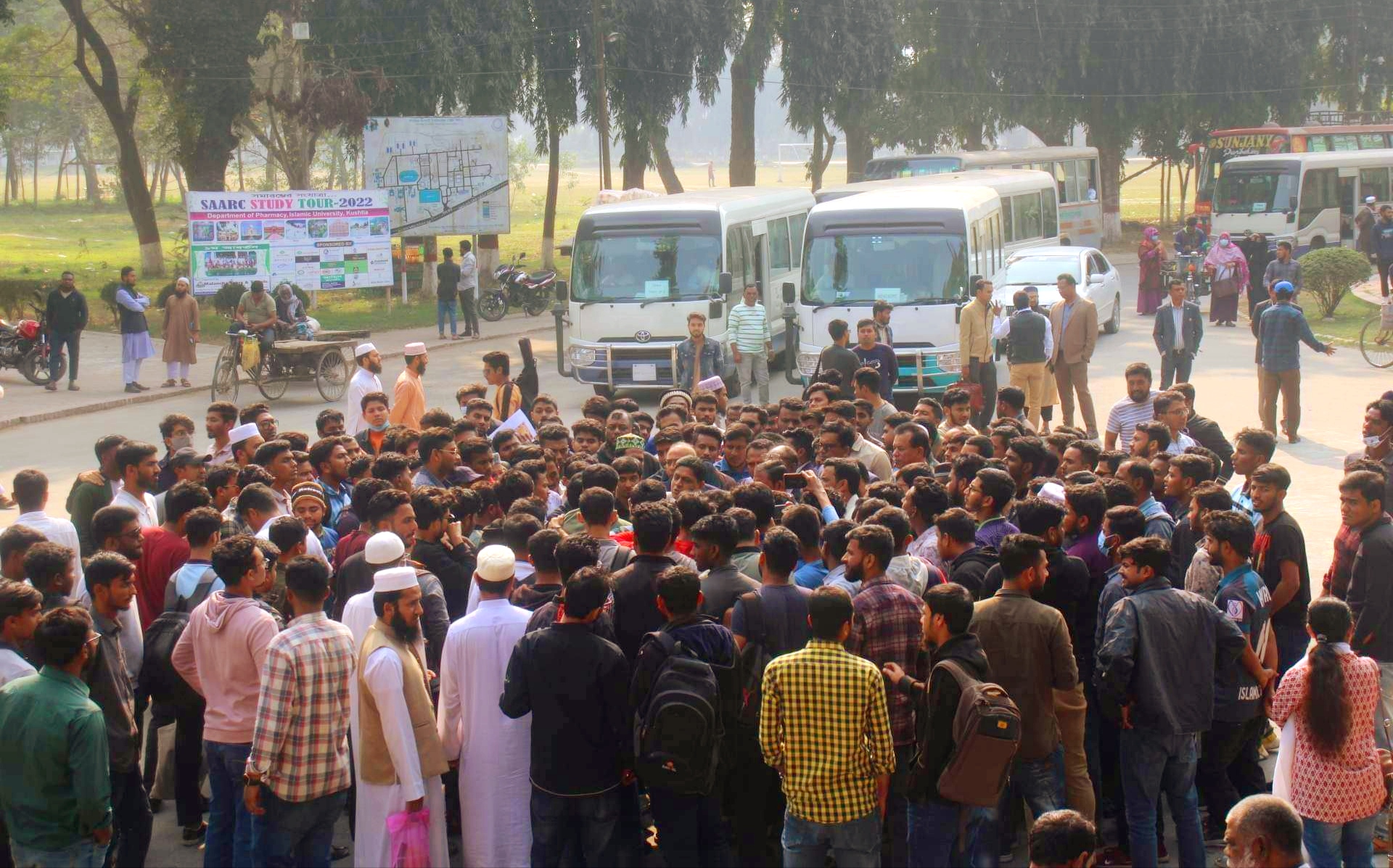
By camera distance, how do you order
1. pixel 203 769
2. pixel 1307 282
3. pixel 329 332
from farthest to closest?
pixel 1307 282
pixel 329 332
pixel 203 769

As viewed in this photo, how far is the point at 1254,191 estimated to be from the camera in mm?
33938

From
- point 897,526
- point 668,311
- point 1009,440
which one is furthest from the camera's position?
point 668,311

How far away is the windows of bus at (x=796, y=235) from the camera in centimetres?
2167

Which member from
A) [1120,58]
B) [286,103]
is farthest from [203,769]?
[1120,58]

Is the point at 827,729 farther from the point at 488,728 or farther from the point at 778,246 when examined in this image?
the point at 778,246

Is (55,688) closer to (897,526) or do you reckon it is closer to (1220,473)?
(897,526)

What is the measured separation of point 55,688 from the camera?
4793mm

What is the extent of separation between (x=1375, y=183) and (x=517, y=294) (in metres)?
21.7

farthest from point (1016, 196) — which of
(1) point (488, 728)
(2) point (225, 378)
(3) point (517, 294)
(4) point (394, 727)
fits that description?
(4) point (394, 727)

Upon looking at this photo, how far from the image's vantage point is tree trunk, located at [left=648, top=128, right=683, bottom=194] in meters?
36.5

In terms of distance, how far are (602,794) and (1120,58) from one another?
1677 inches

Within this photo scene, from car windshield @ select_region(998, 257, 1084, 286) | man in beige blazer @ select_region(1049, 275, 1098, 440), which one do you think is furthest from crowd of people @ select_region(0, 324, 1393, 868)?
car windshield @ select_region(998, 257, 1084, 286)

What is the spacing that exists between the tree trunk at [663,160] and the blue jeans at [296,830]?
31422 millimetres

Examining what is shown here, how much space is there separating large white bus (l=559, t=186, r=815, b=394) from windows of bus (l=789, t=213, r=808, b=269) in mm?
2821
